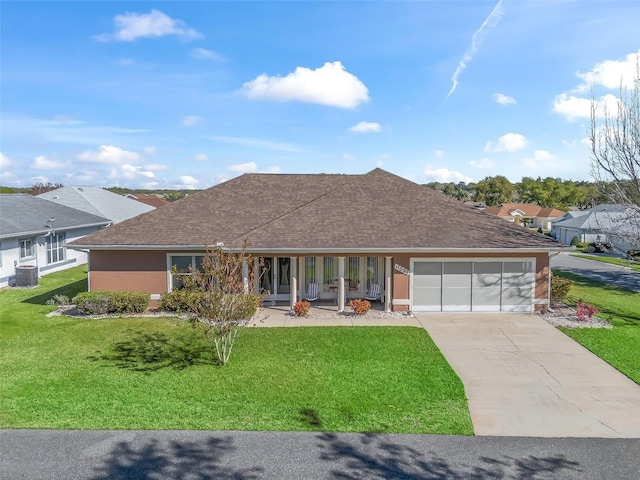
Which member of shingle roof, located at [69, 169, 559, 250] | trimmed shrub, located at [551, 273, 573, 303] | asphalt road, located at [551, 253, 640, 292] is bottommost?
asphalt road, located at [551, 253, 640, 292]

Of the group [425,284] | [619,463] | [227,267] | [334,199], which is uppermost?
[334,199]

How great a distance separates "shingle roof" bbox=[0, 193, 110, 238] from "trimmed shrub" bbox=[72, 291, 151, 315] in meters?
8.32

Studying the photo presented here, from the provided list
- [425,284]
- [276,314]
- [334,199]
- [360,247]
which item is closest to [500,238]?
[425,284]

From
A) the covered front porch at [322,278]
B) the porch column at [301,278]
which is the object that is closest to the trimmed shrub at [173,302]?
the covered front porch at [322,278]

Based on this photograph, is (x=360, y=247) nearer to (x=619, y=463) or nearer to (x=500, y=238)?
(x=500, y=238)

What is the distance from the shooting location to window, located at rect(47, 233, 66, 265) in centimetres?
2609

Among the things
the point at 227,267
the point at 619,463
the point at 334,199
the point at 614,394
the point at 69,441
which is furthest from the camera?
the point at 334,199

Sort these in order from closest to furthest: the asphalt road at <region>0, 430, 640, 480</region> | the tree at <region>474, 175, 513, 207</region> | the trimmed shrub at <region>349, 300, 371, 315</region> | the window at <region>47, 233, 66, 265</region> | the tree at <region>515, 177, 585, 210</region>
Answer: the asphalt road at <region>0, 430, 640, 480</region>
the trimmed shrub at <region>349, 300, 371, 315</region>
the window at <region>47, 233, 66, 265</region>
the tree at <region>515, 177, 585, 210</region>
the tree at <region>474, 175, 513, 207</region>

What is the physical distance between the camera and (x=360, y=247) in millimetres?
16203

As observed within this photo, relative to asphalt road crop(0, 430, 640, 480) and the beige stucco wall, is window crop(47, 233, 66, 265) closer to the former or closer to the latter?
the beige stucco wall

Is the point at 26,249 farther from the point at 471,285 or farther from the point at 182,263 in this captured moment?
the point at 471,285

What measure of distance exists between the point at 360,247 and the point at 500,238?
5.53 m

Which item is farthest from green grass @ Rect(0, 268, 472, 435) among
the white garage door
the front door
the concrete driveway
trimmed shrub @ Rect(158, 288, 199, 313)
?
the front door

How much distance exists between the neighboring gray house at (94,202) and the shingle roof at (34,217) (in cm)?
247
